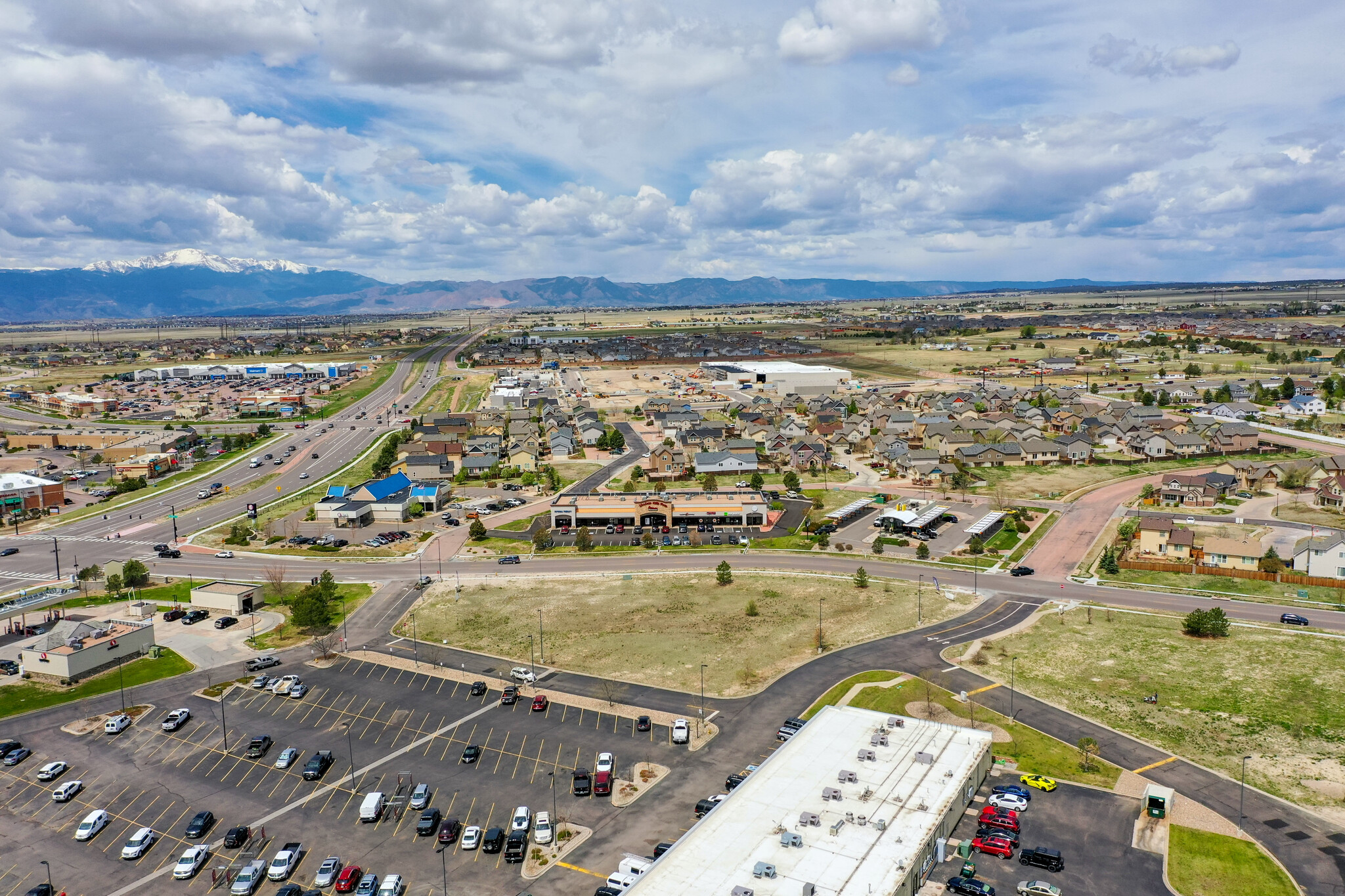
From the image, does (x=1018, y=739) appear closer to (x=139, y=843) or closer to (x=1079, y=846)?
(x=1079, y=846)

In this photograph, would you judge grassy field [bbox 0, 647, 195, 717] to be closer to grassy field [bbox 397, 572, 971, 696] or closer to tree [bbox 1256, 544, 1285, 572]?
grassy field [bbox 397, 572, 971, 696]

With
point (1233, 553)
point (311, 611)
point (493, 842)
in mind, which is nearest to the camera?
point (493, 842)

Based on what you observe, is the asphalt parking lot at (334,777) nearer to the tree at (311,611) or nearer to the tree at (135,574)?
the tree at (311,611)

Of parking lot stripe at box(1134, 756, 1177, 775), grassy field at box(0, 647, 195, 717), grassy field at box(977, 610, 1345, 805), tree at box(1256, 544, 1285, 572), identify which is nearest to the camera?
parking lot stripe at box(1134, 756, 1177, 775)

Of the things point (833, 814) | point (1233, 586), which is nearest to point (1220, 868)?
point (833, 814)

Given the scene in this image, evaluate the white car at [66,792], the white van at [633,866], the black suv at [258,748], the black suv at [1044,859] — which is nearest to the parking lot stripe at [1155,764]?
the black suv at [1044,859]

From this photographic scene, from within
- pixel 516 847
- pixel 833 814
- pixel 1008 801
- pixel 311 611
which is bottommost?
pixel 516 847

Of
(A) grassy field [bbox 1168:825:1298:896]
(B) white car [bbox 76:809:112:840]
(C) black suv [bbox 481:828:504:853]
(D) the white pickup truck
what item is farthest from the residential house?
(B) white car [bbox 76:809:112:840]
